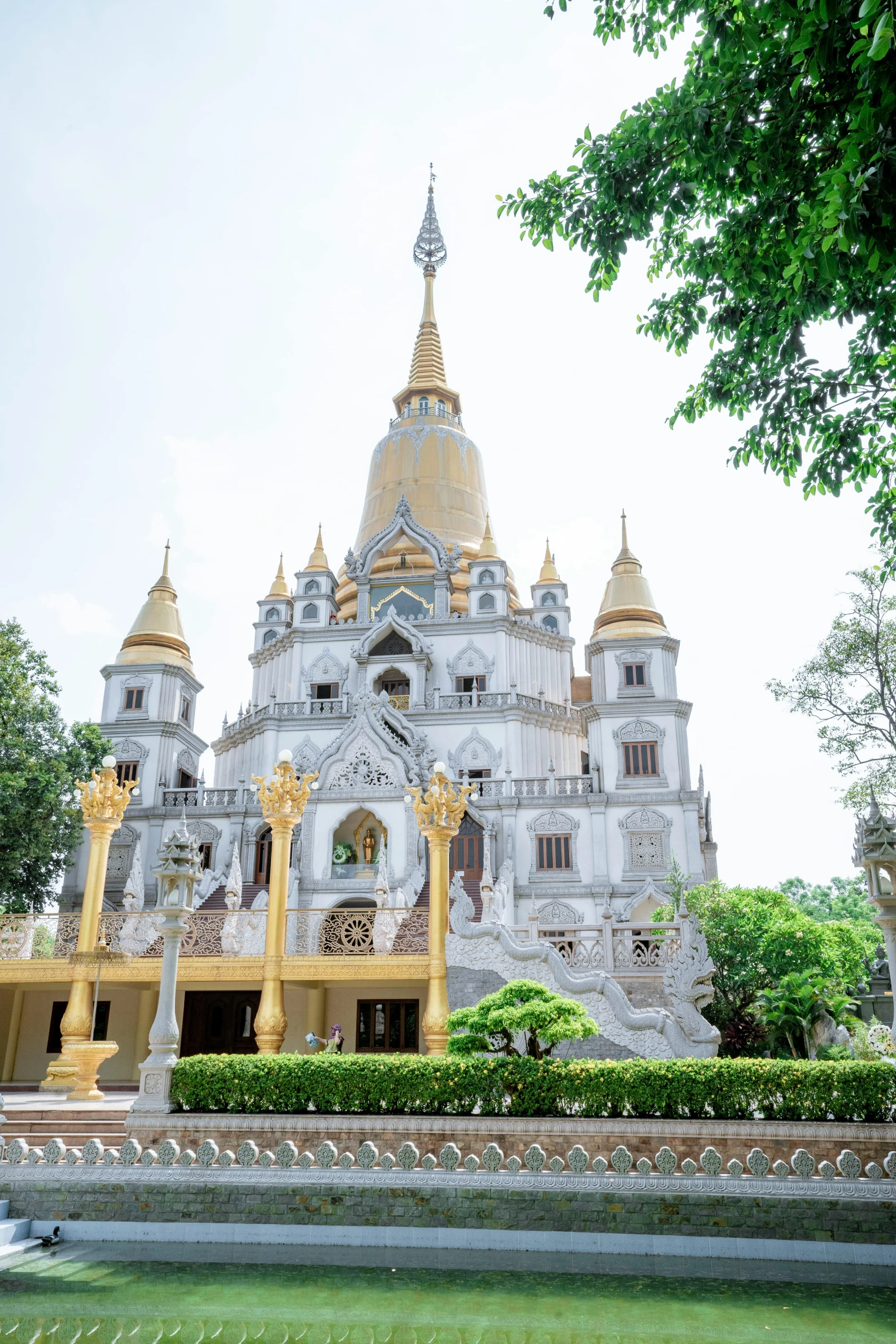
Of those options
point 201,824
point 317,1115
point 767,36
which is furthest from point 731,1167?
point 201,824

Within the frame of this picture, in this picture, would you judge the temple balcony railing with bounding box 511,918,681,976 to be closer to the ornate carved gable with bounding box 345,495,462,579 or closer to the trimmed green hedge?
the trimmed green hedge

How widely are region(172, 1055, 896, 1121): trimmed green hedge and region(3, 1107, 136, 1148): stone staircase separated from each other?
1.28 meters

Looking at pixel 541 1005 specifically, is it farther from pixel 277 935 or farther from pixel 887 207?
pixel 887 207

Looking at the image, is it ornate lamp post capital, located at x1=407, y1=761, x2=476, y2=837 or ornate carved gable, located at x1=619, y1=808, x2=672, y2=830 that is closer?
ornate lamp post capital, located at x1=407, y1=761, x2=476, y2=837

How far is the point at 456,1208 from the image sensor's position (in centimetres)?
1158

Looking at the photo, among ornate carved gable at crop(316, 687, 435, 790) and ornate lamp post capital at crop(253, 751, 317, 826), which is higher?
ornate carved gable at crop(316, 687, 435, 790)

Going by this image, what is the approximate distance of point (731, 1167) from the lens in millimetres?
11289

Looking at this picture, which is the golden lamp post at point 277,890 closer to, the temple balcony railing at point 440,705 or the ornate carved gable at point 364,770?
the ornate carved gable at point 364,770

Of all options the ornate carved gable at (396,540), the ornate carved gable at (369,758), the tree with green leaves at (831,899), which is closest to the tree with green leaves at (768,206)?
the ornate carved gable at (369,758)

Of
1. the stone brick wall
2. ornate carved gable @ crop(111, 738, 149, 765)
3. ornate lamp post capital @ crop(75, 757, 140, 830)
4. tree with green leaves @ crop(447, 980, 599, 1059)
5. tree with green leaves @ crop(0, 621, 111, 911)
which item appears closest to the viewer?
the stone brick wall

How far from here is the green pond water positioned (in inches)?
337

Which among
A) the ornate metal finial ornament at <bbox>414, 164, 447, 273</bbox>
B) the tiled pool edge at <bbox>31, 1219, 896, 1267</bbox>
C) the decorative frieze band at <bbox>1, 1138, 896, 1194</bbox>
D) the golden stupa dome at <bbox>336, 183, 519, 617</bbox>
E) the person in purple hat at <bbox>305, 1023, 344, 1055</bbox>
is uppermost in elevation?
the ornate metal finial ornament at <bbox>414, 164, 447, 273</bbox>

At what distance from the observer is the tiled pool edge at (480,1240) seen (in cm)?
1067

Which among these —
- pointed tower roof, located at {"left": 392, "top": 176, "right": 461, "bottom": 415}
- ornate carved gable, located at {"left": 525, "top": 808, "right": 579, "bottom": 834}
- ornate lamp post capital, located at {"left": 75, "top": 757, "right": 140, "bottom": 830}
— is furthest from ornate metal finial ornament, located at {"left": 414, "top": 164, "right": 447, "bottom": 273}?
ornate lamp post capital, located at {"left": 75, "top": 757, "right": 140, "bottom": 830}
